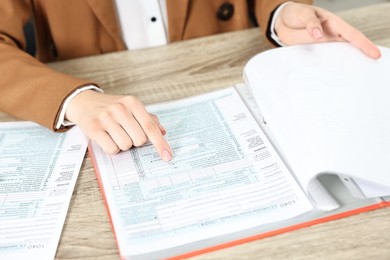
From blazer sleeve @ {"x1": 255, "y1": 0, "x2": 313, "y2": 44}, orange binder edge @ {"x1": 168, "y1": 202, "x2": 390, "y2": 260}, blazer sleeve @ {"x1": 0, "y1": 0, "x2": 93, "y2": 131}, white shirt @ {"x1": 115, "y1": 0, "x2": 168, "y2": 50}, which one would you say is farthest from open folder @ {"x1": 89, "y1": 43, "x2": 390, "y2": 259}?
white shirt @ {"x1": 115, "y1": 0, "x2": 168, "y2": 50}

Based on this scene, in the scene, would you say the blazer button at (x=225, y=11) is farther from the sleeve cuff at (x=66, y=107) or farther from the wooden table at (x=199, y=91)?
the sleeve cuff at (x=66, y=107)

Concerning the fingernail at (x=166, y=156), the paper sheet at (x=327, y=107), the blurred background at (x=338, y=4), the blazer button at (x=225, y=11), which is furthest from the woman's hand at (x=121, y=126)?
the blurred background at (x=338, y=4)

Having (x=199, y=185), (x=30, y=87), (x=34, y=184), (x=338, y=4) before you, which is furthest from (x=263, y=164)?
(x=338, y=4)

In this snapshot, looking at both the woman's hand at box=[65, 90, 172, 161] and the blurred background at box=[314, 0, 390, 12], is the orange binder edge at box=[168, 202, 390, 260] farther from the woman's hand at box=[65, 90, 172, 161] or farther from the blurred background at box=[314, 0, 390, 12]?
the blurred background at box=[314, 0, 390, 12]

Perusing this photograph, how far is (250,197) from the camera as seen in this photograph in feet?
2.11

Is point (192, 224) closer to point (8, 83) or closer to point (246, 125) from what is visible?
point (246, 125)

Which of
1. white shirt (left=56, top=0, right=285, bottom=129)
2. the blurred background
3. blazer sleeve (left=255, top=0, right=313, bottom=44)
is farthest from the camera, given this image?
the blurred background

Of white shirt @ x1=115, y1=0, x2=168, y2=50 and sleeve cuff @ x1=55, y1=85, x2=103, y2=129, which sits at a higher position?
sleeve cuff @ x1=55, y1=85, x2=103, y2=129

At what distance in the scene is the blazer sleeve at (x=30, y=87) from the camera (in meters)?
0.85

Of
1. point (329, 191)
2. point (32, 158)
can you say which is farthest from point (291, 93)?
point (32, 158)

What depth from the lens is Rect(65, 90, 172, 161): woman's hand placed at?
29.0 inches

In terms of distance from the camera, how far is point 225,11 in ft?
4.23

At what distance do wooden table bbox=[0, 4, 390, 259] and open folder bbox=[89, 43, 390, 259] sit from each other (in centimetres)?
2

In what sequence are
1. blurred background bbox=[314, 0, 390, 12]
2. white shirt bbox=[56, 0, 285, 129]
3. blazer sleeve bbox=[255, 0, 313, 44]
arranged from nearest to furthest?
blazer sleeve bbox=[255, 0, 313, 44], white shirt bbox=[56, 0, 285, 129], blurred background bbox=[314, 0, 390, 12]
